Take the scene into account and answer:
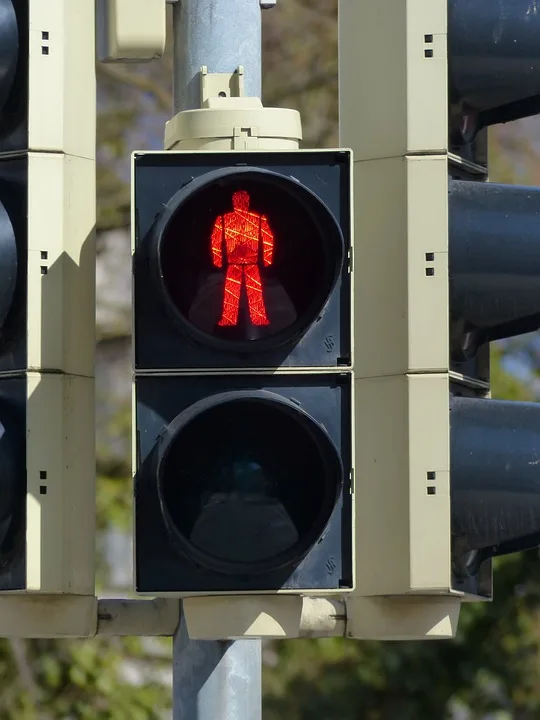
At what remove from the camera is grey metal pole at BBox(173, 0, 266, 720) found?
4266 millimetres

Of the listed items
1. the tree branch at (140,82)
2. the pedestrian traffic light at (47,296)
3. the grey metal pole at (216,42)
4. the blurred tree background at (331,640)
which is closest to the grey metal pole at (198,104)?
the grey metal pole at (216,42)

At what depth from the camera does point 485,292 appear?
4.49 meters

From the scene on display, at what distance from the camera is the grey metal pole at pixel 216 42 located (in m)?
4.40

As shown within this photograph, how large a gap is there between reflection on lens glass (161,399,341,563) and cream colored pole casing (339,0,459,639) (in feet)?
1.23

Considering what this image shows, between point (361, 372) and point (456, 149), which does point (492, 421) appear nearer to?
point (361, 372)


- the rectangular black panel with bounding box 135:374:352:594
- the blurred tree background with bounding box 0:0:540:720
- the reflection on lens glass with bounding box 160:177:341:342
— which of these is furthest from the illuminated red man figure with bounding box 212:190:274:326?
the blurred tree background with bounding box 0:0:540:720

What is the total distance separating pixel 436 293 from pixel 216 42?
2.23ft

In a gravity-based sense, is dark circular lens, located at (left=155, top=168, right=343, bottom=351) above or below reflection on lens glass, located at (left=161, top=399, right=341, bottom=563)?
above

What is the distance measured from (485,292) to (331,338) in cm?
54

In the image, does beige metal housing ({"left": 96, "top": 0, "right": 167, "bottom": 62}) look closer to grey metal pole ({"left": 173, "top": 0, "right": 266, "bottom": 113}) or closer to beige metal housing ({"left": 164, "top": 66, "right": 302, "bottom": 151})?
grey metal pole ({"left": 173, "top": 0, "right": 266, "bottom": 113})

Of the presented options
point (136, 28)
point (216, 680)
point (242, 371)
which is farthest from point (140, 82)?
point (242, 371)

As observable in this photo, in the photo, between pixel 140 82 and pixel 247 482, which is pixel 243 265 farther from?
pixel 140 82

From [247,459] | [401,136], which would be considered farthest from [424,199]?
[247,459]

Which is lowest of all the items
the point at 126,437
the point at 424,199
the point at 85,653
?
the point at 85,653
